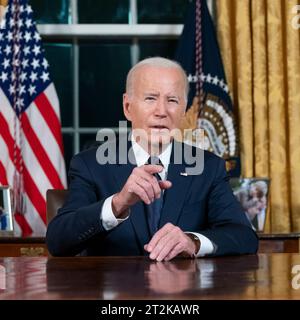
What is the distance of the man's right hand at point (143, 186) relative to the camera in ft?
7.25

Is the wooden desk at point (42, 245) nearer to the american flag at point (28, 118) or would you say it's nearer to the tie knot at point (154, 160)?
the american flag at point (28, 118)

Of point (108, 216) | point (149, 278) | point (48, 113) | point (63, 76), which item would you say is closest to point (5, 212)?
point (48, 113)

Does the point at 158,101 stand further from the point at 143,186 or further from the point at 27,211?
the point at 27,211

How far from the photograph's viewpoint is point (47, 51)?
509 cm

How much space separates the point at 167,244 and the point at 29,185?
8.24 feet

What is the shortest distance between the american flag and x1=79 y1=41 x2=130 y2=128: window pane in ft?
1.52

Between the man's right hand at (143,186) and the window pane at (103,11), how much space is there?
9.79ft

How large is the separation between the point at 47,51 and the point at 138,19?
0.63 metres

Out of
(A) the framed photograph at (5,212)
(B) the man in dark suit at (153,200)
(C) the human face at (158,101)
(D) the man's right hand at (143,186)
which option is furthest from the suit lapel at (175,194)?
(A) the framed photograph at (5,212)

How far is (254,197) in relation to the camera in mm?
4445

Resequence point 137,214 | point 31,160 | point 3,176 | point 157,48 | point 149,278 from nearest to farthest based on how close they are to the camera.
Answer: point 149,278 < point 137,214 < point 3,176 < point 31,160 < point 157,48

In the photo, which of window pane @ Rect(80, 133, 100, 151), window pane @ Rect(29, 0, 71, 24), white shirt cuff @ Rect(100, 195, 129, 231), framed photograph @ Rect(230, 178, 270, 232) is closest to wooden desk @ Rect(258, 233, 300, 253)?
framed photograph @ Rect(230, 178, 270, 232)
